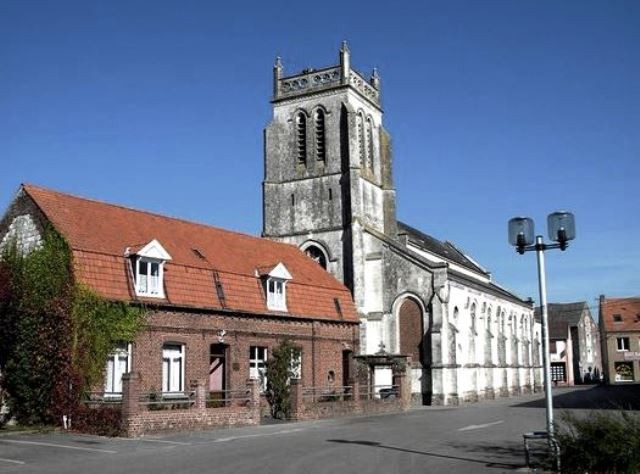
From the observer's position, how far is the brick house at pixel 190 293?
1043 inches

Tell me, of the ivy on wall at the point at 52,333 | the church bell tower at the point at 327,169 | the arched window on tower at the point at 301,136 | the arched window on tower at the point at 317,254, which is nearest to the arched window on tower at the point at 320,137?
the church bell tower at the point at 327,169

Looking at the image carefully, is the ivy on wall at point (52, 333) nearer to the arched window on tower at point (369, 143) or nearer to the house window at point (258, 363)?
the house window at point (258, 363)

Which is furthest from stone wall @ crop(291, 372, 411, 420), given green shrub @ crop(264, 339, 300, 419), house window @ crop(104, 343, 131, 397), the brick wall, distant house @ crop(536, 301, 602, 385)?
distant house @ crop(536, 301, 602, 385)

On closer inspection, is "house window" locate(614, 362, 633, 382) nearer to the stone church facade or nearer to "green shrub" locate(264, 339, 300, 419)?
the stone church facade

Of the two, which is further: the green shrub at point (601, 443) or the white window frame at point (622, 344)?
the white window frame at point (622, 344)

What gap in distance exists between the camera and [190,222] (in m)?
35.1

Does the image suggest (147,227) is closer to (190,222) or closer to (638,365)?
(190,222)

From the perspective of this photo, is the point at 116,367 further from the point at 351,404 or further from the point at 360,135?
the point at 360,135

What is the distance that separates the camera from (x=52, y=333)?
81.5 ft

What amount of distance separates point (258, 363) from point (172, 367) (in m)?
5.12

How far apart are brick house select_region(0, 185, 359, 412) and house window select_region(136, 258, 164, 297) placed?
0.04 m

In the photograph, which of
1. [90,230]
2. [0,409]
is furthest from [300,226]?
[0,409]

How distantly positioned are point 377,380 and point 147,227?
15.8 m

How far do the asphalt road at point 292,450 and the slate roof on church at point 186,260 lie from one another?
594 centimetres
